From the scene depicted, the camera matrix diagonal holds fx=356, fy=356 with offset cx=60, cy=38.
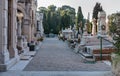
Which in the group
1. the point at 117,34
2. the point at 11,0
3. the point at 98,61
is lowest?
the point at 98,61

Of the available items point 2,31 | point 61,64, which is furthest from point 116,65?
point 61,64

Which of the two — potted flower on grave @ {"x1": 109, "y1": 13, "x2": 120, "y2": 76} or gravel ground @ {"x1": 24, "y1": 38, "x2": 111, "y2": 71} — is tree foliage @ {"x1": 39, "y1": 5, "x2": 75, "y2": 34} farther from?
potted flower on grave @ {"x1": 109, "y1": 13, "x2": 120, "y2": 76}

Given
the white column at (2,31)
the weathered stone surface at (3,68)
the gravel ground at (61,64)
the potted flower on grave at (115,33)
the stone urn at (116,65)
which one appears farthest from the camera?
the gravel ground at (61,64)

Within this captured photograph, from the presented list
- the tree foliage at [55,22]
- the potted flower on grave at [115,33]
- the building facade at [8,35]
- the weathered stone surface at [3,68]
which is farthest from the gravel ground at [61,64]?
the tree foliage at [55,22]

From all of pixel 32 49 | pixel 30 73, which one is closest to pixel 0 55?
pixel 30 73

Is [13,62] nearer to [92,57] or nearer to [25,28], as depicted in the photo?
[92,57]

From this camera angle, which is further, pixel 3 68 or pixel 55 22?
pixel 55 22

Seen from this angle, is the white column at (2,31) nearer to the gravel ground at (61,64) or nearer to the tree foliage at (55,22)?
the gravel ground at (61,64)

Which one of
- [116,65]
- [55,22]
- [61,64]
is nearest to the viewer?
[116,65]

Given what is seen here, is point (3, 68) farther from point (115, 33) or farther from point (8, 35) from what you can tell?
→ point (115, 33)

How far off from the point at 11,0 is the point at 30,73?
215 inches

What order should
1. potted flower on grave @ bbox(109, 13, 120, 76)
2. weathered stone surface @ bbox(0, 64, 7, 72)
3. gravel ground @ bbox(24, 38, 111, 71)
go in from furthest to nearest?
1. gravel ground @ bbox(24, 38, 111, 71)
2. weathered stone surface @ bbox(0, 64, 7, 72)
3. potted flower on grave @ bbox(109, 13, 120, 76)

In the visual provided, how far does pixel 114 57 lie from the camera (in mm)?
12641

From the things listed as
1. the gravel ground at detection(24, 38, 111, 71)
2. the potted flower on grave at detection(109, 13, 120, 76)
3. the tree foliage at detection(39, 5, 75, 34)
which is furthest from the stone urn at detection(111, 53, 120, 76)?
the tree foliage at detection(39, 5, 75, 34)
